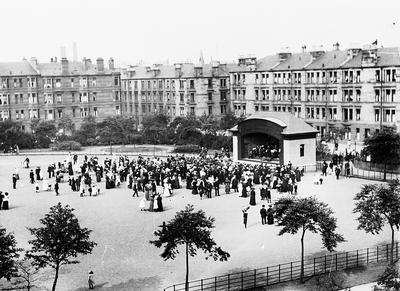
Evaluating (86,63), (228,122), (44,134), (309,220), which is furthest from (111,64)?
(309,220)

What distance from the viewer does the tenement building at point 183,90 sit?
9994 centimetres

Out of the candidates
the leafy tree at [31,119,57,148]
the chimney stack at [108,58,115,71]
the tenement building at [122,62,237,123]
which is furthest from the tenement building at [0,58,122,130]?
the leafy tree at [31,119,57,148]

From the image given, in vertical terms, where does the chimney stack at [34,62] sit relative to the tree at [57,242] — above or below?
above

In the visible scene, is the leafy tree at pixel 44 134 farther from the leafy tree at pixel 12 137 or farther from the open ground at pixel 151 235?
the open ground at pixel 151 235


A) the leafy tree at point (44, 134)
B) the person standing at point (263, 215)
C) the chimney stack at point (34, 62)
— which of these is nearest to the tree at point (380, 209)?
the person standing at point (263, 215)

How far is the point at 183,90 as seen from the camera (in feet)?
330

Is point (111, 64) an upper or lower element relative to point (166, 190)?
upper

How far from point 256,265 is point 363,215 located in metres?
5.55

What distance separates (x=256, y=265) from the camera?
27.1 m

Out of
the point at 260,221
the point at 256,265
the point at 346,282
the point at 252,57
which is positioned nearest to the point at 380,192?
the point at 346,282

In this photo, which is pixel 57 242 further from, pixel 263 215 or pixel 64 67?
pixel 64 67

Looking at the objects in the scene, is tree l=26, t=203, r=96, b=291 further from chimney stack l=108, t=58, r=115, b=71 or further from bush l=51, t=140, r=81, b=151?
chimney stack l=108, t=58, r=115, b=71

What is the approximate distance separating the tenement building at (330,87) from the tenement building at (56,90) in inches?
967

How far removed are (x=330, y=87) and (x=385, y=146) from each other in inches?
1325
